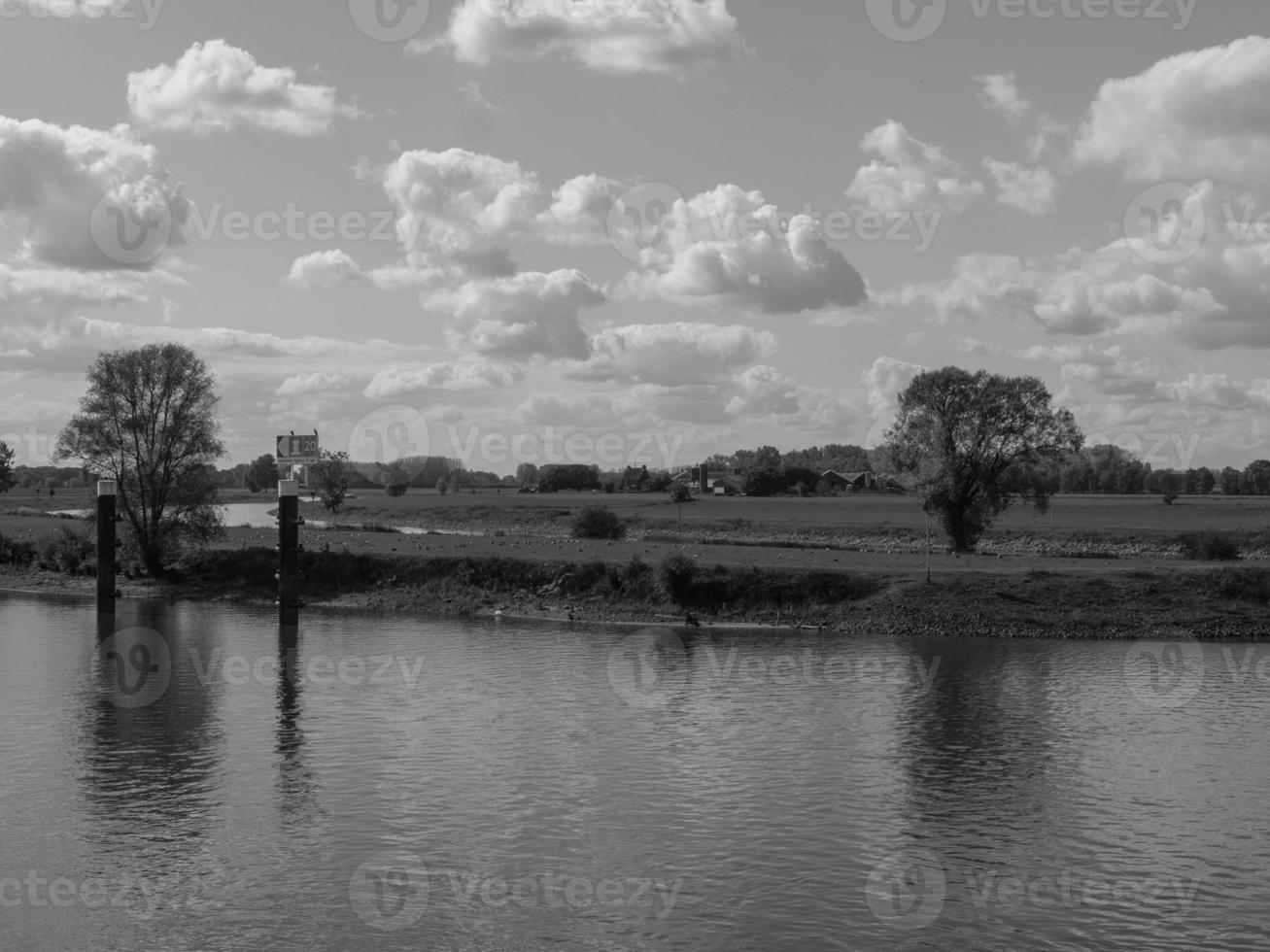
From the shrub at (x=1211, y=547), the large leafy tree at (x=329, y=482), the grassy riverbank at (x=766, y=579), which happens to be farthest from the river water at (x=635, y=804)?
the large leafy tree at (x=329, y=482)

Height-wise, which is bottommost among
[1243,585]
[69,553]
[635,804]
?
[635,804]

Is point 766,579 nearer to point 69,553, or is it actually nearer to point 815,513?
point 69,553

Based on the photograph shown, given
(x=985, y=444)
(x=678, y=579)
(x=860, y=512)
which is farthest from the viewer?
(x=860, y=512)

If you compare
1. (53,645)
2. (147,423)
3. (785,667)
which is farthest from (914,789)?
(147,423)

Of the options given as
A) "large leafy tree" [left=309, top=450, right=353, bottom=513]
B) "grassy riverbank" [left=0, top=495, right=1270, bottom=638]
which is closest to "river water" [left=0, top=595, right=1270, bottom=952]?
"grassy riverbank" [left=0, top=495, right=1270, bottom=638]

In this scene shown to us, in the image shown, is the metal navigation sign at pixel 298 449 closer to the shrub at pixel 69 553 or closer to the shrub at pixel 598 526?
the shrub at pixel 69 553

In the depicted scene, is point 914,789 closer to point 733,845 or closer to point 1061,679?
point 733,845

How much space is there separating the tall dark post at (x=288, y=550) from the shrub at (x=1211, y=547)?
53919mm

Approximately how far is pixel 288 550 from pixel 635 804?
40.3 m

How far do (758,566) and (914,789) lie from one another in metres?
37.3

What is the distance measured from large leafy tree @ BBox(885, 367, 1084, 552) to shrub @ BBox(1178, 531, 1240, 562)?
10.0m

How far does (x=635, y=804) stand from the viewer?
27.5m

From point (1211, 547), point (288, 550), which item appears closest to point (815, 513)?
point (1211, 547)

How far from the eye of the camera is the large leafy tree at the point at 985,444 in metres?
84.4
